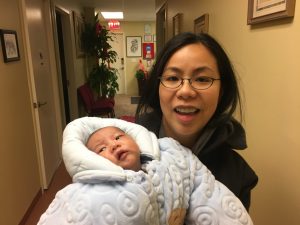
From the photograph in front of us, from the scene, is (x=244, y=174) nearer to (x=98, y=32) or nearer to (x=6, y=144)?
(x=6, y=144)

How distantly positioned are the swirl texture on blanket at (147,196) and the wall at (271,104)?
472 mm

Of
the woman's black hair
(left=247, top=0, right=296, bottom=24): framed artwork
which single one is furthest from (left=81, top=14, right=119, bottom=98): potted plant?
the woman's black hair

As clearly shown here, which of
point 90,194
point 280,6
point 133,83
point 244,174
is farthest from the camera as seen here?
point 133,83

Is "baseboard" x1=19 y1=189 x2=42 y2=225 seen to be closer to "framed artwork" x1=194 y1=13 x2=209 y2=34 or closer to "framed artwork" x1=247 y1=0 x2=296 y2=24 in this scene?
"framed artwork" x1=194 y1=13 x2=209 y2=34

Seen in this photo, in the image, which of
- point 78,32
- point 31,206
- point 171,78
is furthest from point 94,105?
point 171,78

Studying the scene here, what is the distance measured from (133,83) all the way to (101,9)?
3203mm

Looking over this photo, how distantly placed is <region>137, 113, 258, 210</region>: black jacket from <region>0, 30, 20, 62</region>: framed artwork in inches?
72.8

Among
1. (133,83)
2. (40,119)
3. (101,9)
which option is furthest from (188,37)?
(133,83)

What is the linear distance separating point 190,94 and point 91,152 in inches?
14.8

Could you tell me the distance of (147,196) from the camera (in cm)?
76

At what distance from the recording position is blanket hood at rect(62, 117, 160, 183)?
77 centimetres

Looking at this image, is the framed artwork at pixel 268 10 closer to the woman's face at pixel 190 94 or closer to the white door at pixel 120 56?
the woman's face at pixel 190 94

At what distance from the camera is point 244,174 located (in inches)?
38.3

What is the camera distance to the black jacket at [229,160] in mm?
959
